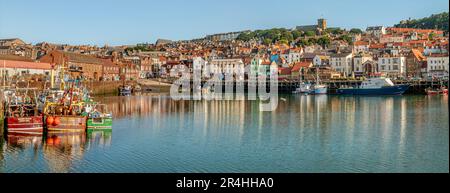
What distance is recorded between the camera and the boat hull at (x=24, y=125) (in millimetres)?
17750

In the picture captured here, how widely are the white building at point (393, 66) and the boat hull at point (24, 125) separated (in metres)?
53.6

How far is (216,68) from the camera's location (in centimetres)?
7919

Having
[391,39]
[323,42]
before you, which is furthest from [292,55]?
[391,39]

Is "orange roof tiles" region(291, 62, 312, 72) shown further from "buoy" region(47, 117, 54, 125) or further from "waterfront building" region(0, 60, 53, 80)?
"buoy" region(47, 117, 54, 125)

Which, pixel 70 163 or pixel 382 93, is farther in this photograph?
pixel 382 93

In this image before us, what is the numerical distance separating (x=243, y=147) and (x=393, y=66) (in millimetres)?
54366

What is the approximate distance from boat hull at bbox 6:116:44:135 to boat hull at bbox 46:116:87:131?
47 centimetres

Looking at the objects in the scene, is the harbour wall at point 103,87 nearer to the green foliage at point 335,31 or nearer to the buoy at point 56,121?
the buoy at point 56,121

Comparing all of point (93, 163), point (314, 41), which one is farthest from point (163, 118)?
point (314, 41)

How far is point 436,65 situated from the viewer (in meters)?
62.5

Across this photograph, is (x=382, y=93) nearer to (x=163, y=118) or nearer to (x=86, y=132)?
(x=163, y=118)
